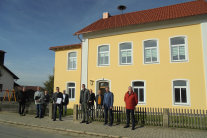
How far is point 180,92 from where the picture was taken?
1171 centimetres

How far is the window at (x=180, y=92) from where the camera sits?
1153 cm

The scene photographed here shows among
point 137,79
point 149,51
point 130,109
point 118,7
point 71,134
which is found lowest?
point 71,134

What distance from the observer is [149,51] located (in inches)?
510

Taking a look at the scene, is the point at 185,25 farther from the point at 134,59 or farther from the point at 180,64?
the point at 134,59

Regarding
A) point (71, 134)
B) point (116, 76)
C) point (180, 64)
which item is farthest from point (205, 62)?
point (71, 134)

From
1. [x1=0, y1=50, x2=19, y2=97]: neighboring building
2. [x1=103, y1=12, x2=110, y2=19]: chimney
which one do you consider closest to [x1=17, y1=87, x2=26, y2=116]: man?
[x1=103, y1=12, x2=110, y2=19]: chimney

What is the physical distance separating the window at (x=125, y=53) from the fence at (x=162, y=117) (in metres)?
5.85

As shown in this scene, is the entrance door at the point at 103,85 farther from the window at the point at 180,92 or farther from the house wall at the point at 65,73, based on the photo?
the window at the point at 180,92

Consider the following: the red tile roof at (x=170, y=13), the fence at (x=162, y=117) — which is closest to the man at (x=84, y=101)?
the fence at (x=162, y=117)

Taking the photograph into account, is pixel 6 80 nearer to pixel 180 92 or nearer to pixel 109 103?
pixel 109 103

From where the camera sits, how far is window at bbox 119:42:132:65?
1359 cm

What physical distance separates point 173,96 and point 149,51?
12.4 feet

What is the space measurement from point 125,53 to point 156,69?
2847mm

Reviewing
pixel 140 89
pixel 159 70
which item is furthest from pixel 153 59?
pixel 140 89
